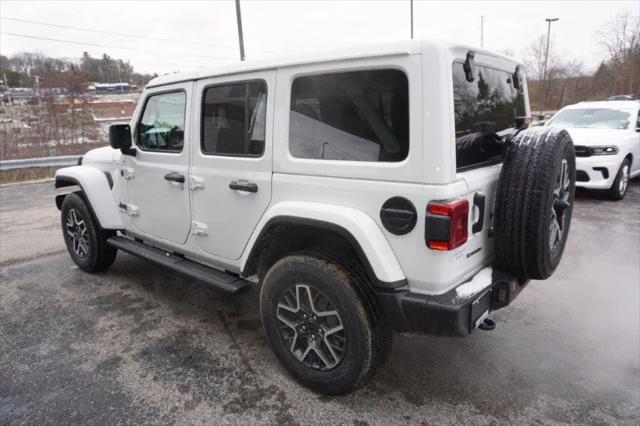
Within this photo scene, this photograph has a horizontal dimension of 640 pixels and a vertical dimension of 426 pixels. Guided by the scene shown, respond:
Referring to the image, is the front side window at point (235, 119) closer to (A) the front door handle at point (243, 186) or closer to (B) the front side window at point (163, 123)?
(A) the front door handle at point (243, 186)

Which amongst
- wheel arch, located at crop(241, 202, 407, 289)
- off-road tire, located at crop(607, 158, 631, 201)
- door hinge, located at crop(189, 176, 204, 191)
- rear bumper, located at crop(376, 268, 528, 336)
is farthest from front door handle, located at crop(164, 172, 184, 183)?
off-road tire, located at crop(607, 158, 631, 201)

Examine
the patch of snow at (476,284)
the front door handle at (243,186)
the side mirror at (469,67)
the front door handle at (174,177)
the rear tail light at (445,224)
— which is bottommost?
the patch of snow at (476,284)

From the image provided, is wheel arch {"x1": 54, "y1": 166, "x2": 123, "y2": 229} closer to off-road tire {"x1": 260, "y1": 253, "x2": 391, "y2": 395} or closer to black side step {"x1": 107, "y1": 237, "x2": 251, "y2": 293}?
black side step {"x1": 107, "y1": 237, "x2": 251, "y2": 293}

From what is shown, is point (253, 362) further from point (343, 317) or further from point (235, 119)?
point (235, 119)

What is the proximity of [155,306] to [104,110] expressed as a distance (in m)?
27.0

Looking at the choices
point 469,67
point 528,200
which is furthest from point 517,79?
point 528,200

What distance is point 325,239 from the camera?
8.66 ft

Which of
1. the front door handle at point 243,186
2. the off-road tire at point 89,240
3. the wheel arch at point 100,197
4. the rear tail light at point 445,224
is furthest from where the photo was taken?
the off-road tire at point 89,240

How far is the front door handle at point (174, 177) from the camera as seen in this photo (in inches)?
131

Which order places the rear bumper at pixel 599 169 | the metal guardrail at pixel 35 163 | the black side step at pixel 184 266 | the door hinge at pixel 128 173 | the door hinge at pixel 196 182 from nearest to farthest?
the black side step at pixel 184 266 < the door hinge at pixel 196 182 < the door hinge at pixel 128 173 < the rear bumper at pixel 599 169 < the metal guardrail at pixel 35 163

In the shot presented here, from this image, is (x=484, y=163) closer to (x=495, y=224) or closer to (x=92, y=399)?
(x=495, y=224)

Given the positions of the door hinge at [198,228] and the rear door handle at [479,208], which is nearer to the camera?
the rear door handle at [479,208]

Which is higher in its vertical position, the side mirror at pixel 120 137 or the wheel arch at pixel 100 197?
the side mirror at pixel 120 137

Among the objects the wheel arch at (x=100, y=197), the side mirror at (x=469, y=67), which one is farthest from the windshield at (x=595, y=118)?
the wheel arch at (x=100, y=197)
